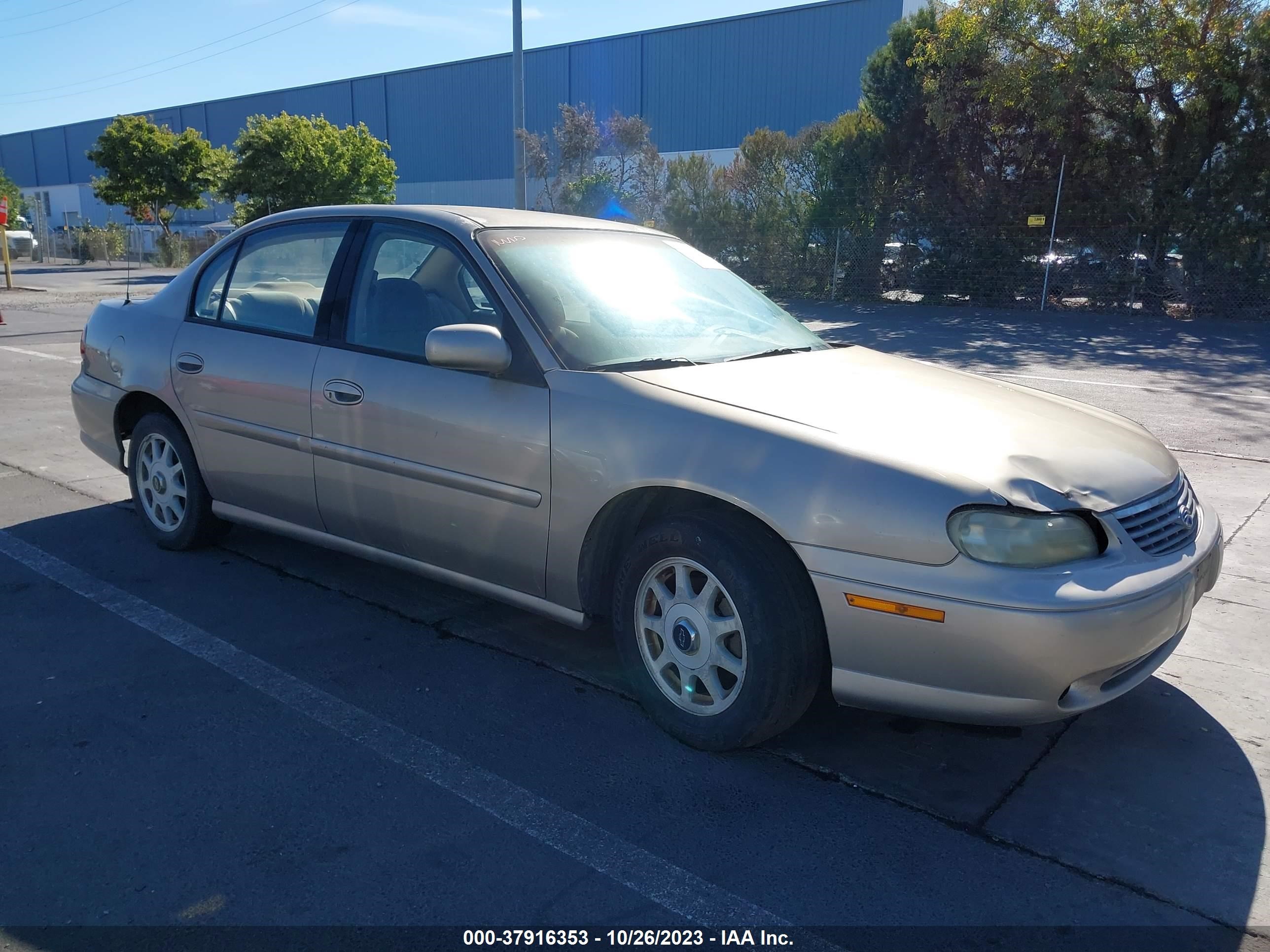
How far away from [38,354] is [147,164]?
28927mm

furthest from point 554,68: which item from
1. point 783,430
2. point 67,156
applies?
point 67,156

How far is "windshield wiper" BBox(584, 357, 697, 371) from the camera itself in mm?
3447

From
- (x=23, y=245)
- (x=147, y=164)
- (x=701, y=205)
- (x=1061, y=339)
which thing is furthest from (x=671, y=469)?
(x=23, y=245)

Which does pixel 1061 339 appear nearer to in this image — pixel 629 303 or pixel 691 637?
pixel 629 303

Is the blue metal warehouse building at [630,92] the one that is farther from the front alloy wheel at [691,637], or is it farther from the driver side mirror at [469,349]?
the front alloy wheel at [691,637]

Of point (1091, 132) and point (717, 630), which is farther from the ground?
point (1091, 132)

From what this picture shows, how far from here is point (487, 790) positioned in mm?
2984

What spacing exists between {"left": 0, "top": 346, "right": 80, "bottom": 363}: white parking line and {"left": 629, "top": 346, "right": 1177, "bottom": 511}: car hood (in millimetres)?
11213

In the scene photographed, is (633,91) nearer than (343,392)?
No

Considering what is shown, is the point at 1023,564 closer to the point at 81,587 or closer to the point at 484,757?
the point at 484,757

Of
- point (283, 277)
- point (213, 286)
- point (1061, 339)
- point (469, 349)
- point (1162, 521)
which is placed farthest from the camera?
point (1061, 339)

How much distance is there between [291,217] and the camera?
4559mm

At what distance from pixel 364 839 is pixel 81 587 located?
8.48ft

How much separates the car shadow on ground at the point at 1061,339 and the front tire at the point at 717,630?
749 centimetres
